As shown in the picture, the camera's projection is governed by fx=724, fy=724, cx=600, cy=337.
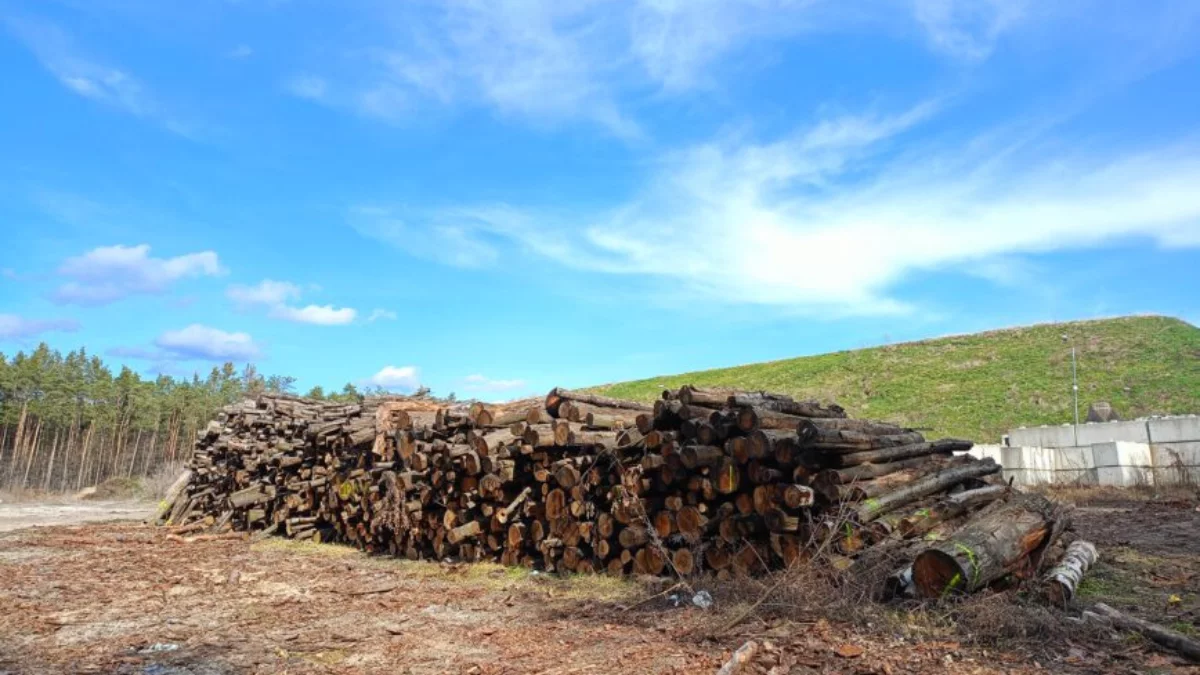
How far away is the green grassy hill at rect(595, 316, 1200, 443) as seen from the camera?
1190 inches

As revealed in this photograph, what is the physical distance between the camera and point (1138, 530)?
35.6 feet

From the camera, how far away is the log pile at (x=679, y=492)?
630 cm

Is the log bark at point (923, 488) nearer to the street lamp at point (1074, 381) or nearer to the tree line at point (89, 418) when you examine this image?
the street lamp at point (1074, 381)

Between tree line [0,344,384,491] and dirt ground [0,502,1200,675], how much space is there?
4754 cm

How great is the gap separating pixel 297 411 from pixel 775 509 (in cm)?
1084

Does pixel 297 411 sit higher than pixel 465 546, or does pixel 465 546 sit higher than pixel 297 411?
pixel 297 411

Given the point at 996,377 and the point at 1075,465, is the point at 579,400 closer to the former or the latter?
the point at 1075,465

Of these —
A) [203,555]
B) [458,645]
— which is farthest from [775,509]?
[203,555]

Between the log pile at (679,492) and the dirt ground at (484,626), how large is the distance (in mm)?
468

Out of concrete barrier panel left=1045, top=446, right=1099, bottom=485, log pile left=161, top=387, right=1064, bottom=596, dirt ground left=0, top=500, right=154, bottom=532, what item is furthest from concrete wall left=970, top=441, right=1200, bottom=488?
dirt ground left=0, top=500, right=154, bottom=532

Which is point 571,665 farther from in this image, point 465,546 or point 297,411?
point 297,411

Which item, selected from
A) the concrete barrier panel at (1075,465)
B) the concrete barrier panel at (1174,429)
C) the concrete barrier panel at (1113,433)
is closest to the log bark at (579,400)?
the concrete barrier panel at (1075,465)

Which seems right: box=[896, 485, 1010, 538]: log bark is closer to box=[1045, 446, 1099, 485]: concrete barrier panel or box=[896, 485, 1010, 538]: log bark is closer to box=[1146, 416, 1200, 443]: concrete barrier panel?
box=[1045, 446, 1099, 485]: concrete barrier panel

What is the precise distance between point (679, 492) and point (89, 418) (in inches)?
2451
